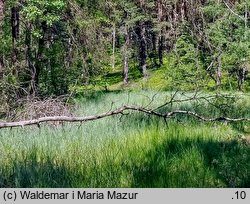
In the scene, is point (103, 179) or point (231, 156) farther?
point (231, 156)

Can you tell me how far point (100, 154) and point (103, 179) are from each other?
0.82 metres

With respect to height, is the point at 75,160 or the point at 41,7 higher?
the point at 41,7

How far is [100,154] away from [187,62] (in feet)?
46.6

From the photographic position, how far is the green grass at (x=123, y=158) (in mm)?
4348

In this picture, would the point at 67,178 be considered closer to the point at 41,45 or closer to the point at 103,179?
the point at 103,179

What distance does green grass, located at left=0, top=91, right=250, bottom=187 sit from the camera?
435 cm

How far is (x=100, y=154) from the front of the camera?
513 cm

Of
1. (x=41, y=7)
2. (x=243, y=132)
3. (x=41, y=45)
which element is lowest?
(x=243, y=132)

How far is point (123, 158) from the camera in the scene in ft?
16.7

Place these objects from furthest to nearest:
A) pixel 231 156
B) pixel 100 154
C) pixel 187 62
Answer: pixel 187 62 → pixel 231 156 → pixel 100 154

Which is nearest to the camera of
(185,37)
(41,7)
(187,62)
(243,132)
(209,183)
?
(209,183)

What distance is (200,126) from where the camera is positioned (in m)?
7.45

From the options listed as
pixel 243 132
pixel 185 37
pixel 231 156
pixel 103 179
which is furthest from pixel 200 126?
pixel 185 37

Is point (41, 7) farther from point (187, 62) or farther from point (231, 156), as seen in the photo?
point (231, 156)
